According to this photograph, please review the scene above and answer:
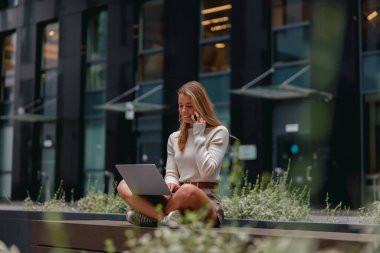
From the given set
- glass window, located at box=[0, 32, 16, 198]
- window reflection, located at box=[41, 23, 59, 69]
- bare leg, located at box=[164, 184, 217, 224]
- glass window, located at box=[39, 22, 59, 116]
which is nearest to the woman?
bare leg, located at box=[164, 184, 217, 224]

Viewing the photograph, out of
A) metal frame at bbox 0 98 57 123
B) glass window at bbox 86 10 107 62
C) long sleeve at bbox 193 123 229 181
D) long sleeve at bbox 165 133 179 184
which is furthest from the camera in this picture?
metal frame at bbox 0 98 57 123

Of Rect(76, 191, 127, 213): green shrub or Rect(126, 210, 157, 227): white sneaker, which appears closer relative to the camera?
Rect(126, 210, 157, 227): white sneaker

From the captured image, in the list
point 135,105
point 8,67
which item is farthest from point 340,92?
point 8,67

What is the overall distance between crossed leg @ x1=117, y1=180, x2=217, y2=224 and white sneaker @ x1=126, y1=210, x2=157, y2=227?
1.8 inches

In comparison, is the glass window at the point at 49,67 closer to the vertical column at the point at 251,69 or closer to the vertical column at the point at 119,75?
the vertical column at the point at 119,75

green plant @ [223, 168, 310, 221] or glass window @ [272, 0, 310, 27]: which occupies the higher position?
glass window @ [272, 0, 310, 27]

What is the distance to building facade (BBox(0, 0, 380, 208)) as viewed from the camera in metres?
11.7

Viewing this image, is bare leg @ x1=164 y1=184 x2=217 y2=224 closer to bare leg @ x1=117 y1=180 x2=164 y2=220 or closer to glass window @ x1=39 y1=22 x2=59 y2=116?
bare leg @ x1=117 y1=180 x2=164 y2=220

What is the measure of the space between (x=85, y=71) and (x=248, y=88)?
A: 5.30 metres

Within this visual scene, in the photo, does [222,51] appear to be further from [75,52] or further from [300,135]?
[75,52]

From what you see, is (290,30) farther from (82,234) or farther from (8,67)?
(82,234)

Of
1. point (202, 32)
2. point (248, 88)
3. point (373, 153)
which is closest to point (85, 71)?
point (202, 32)

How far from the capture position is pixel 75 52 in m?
16.8

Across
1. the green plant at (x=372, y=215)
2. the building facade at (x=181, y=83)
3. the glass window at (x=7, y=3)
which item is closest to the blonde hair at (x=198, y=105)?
the green plant at (x=372, y=215)
